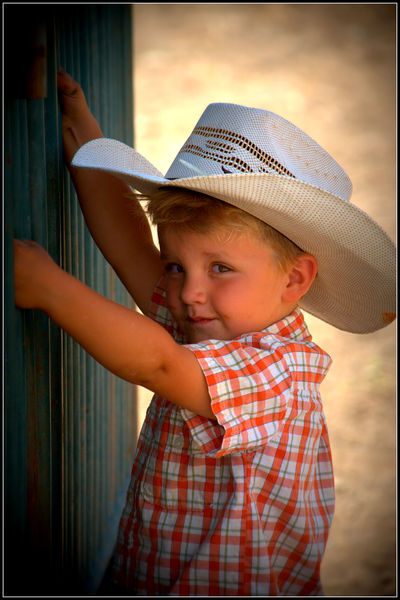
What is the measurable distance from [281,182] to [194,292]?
0.39 meters

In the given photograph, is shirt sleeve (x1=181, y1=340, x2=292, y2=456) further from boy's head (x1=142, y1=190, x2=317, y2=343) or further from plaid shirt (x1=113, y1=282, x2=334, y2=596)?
boy's head (x1=142, y1=190, x2=317, y2=343)

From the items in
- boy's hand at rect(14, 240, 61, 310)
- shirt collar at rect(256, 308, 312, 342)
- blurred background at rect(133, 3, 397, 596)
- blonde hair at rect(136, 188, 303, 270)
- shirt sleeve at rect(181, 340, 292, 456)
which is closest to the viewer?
boy's hand at rect(14, 240, 61, 310)

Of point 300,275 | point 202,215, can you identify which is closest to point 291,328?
point 300,275

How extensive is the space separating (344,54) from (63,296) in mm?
11465

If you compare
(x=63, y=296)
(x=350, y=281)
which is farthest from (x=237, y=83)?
(x=63, y=296)

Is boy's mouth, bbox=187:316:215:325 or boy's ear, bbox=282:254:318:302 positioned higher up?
boy's ear, bbox=282:254:318:302

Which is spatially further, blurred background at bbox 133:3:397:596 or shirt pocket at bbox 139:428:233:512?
blurred background at bbox 133:3:397:596

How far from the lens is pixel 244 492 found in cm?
191

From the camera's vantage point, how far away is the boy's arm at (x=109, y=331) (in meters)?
1.47

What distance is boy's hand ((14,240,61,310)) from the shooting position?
4.80 feet

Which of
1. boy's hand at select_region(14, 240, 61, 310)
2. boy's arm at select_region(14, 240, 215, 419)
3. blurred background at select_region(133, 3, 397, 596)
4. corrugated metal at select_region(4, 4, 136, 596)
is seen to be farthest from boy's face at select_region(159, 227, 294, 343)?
blurred background at select_region(133, 3, 397, 596)

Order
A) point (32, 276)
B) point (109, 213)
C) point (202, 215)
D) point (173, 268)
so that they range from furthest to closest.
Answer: point (109, 213), point (173, 268), point (202, 215), point (32, 276)

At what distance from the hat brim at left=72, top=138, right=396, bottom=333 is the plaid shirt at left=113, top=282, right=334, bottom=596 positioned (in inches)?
9.1

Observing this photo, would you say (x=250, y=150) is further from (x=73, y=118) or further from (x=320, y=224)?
(x=73, y=118)
